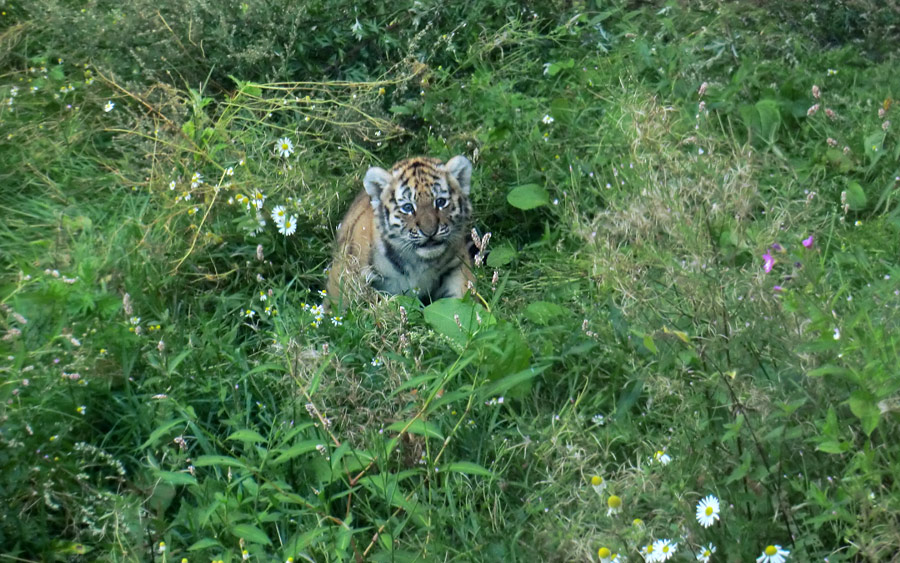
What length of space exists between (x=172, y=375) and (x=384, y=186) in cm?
179

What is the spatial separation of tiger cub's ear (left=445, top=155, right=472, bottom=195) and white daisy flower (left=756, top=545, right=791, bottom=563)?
3035 mm

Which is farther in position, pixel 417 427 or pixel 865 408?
pixel 417 427

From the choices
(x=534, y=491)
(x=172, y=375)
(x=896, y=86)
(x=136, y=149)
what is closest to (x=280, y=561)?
(x=534, y=491)

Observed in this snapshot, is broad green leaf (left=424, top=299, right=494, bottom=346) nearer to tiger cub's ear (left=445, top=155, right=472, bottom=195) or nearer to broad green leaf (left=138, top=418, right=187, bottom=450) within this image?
broad green leaf (left=138, top=418, right=187, bottom=450)

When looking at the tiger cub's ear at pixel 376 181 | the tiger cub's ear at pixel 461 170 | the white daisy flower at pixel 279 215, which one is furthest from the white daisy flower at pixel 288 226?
the tiger cub's ear at pixel 461 170

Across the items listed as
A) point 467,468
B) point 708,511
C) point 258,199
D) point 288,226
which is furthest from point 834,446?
point 258,199

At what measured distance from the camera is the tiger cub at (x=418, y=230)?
511 cm

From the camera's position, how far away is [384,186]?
17.1ft

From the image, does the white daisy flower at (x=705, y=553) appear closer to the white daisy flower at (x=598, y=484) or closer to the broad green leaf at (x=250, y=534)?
the white daisy flower at (x=598, y=484)

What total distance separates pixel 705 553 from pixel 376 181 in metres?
3.09

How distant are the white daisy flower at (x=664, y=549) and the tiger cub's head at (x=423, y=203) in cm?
269

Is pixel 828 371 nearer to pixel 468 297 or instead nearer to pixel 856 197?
pixel 468 297

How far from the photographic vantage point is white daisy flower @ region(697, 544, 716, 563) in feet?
8.53

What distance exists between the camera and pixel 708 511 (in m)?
2.70
